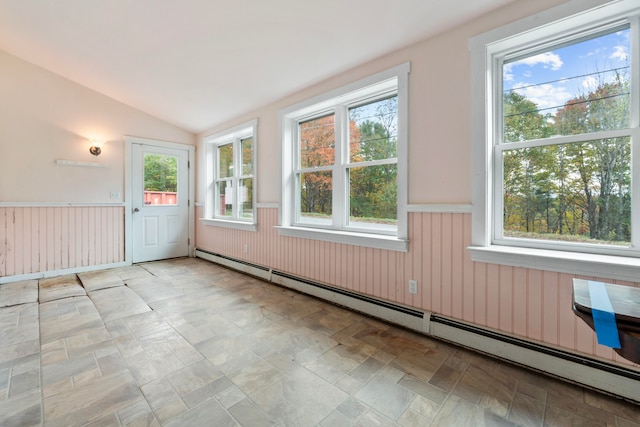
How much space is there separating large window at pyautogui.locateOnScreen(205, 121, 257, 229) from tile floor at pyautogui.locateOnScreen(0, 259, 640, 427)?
1856mm

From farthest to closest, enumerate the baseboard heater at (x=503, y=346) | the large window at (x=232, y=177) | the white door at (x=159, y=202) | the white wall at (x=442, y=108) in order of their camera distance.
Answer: the white door at (x=159, y=202)
the large window at (x=232, y=177)
the white wall at (x=442, y=108)
the baseboard heater at (x=503, y=346)

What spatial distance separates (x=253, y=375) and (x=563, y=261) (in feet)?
6.56

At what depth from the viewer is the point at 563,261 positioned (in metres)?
1.67

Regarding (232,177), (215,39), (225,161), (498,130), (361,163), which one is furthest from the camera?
(225,161)

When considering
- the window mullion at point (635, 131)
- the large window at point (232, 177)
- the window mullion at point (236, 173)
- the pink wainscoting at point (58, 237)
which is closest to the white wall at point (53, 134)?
the pink wainscoting at point (58, 237)

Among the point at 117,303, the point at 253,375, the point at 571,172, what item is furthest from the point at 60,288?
the point at 571,172

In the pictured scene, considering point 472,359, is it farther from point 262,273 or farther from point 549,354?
point 262,273

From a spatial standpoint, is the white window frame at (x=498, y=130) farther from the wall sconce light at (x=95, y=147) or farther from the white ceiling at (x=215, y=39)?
the wall sconce light at (x=95, y=147)

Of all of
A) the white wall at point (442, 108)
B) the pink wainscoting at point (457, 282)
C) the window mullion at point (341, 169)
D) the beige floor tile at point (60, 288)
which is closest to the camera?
the pink wainscoting at point (457, 282)

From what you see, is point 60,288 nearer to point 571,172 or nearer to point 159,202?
point 159,202

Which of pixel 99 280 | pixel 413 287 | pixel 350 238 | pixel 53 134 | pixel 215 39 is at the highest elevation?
pixel 215 39

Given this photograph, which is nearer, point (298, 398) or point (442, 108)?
point (298, 398)

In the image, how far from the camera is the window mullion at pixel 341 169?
2984mm

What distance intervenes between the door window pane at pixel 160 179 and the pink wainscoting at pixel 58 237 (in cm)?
52
